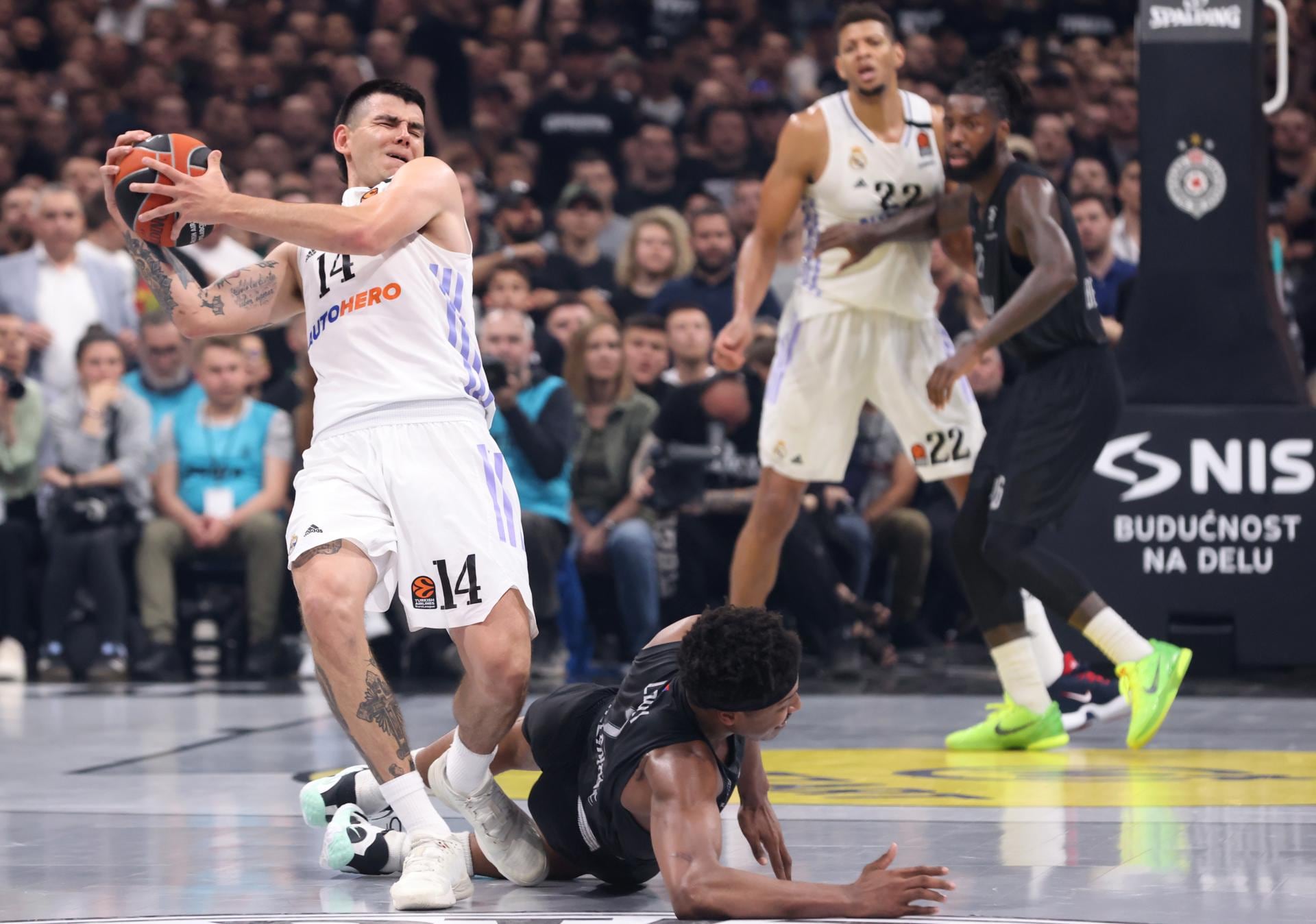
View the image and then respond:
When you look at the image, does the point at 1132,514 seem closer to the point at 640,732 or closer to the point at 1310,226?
the point at 1310,226

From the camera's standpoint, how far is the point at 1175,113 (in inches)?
326

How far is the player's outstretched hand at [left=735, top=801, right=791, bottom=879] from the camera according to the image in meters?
3.94

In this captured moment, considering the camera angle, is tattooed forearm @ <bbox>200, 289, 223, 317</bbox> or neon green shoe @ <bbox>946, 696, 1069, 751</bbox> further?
neon green shoe @ <bbox>946, 696, 1069, 751</bbox>

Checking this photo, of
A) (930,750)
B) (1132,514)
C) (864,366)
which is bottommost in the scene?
(930,750)

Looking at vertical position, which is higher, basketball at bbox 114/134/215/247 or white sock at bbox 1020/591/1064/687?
basketball at bbox 114/134/215/247

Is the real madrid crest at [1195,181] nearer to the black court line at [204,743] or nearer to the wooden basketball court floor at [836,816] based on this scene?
the wooden basketball court floor at [836,816]

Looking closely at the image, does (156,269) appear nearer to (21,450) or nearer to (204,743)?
(204,743)

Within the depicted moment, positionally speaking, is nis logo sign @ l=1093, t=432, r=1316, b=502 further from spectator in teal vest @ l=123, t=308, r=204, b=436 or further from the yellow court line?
spectator in teal vest @ l=123, t=308, r=204, b=436

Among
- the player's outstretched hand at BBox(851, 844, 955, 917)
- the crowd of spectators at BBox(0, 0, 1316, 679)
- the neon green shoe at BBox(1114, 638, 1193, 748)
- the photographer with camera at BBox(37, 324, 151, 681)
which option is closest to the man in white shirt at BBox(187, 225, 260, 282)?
the crowd of spectators at BBox(0, 0, 1316, 679)

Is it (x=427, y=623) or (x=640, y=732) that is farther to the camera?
(x=427, y=623)

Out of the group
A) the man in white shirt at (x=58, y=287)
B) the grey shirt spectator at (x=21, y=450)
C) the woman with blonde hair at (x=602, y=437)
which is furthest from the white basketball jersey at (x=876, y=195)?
the man in white shirt at (x=58, y=287)

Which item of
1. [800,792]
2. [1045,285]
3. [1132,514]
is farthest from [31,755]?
[1132,514]

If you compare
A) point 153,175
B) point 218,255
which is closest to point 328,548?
point 153,175

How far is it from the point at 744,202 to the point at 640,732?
7.17 m
